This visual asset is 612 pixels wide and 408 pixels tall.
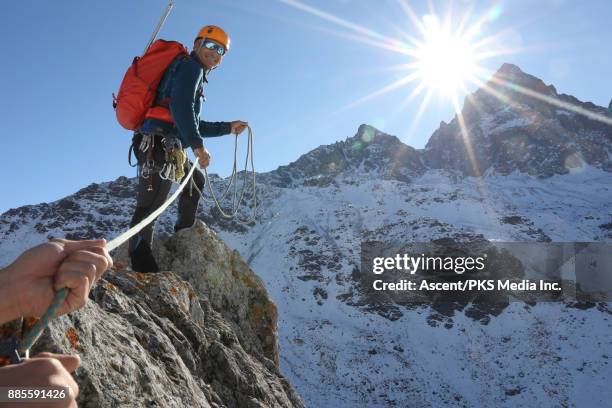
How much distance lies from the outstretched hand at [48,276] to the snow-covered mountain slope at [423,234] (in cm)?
4719

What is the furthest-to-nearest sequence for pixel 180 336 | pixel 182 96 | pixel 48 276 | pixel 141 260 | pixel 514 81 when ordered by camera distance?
pixel 514 81 → pixel 141 260 → pixel 182 96 → pixel 180 336 → pixel 48 276

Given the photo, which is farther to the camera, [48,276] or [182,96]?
[182,96]

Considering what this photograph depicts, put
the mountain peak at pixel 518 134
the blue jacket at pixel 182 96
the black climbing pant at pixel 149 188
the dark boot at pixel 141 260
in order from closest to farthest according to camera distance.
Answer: the blue jacket at pixel 182 96, the black climbing pant at pixel 149 188, the dark boot at pixel 141 260, the mountain peak at pixel 518 134

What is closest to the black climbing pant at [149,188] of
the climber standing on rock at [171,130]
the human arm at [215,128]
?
the climber standing on rock at [171,130]

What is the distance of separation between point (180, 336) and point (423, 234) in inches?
3373

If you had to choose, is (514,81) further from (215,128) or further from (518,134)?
(215,128)

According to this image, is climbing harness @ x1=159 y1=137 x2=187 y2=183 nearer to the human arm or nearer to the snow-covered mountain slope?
the human arm

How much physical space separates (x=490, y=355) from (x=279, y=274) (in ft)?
109

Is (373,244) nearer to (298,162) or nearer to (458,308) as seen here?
(458,308)

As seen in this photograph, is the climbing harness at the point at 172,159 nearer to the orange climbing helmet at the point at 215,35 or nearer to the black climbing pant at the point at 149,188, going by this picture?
the black climbing pant at the point at 149,188

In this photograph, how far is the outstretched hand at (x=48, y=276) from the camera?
1.48 meters

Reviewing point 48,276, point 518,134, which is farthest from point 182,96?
point 518,134

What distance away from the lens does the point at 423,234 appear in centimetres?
8694

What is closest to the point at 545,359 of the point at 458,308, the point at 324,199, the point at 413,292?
the point at 458,308
